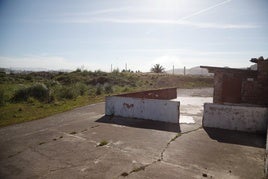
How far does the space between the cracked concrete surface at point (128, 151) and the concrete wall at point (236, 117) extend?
511mm

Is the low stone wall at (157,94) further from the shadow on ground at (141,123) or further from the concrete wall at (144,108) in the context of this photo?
the shadow on ground at (141,123)

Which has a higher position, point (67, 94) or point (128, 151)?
point (67, 94)

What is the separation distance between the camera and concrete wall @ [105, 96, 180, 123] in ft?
37.3

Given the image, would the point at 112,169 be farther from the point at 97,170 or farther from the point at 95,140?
the point at 95,140

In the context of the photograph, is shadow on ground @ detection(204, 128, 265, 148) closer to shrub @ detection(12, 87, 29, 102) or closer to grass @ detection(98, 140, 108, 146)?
grass @ detection(98, 140, 108, 146)

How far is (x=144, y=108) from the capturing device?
12.1 meters

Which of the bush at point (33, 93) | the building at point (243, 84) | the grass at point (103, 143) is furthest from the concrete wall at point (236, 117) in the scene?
the bush at point (33, 93)

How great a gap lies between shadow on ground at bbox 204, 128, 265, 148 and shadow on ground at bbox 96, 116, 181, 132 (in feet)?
5.28

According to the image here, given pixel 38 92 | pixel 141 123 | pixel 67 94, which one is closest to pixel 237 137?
pixel 141 123

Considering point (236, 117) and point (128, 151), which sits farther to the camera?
point (236, 117)

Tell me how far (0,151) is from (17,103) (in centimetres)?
1168

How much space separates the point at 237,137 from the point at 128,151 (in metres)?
4.84

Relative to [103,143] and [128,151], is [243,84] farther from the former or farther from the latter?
[103,143]

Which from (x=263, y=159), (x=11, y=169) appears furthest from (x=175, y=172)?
(x=11, y=169)
